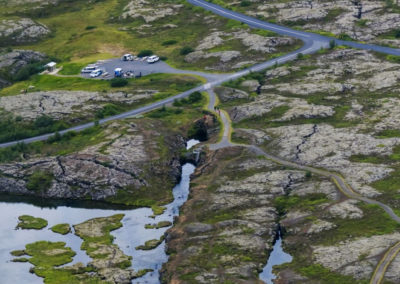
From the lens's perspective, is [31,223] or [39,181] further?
[39,181]

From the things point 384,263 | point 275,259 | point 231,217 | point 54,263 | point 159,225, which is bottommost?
point 54,263

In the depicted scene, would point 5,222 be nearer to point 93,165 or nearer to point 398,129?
point 93,165

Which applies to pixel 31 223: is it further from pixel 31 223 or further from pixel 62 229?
pixel 62 229

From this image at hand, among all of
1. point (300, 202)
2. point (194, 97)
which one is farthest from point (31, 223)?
point (194, 97)

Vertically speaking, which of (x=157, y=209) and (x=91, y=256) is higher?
(x=91, y=256)

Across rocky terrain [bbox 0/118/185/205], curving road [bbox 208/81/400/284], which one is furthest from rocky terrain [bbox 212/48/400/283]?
rocky terrain [bbox 0/118/185/205]
